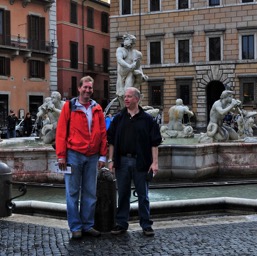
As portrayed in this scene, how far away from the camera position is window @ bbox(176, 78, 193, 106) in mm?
39188

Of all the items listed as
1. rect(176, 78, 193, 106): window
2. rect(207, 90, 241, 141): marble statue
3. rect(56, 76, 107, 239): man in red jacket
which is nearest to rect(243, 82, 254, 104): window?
rect(176, 78, 193, 106): window

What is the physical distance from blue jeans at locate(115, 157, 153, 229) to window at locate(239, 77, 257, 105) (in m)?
32.4

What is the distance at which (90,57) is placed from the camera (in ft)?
155

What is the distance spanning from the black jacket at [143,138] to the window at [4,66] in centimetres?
3098

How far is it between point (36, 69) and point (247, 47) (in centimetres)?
1475

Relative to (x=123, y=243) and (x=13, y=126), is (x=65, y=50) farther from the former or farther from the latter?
(x=123, y=243)

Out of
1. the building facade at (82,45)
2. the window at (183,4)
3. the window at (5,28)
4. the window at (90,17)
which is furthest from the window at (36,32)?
the window at (183,4)

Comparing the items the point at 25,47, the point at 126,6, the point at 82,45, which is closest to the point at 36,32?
the point at 25,47

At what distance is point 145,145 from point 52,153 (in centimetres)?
500

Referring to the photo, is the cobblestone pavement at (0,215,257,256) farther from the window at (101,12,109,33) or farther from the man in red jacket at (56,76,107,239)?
the window at (101,12,109,33)

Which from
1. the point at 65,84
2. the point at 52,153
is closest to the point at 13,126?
the point at 52,153

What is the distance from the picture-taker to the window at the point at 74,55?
44.6 m

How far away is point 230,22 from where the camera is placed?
37.8 m

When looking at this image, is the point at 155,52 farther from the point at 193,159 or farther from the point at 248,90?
the point at 193,159
